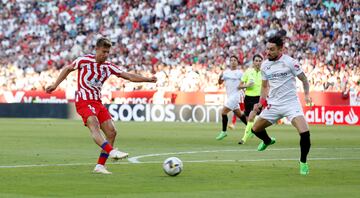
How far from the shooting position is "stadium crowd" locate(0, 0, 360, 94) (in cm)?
4466

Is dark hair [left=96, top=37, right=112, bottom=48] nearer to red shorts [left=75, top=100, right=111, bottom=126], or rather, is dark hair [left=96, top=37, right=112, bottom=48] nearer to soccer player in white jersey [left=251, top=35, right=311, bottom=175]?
red shorts [left=75, top=100, right=111, bottom=126]

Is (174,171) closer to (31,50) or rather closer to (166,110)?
(166,110)

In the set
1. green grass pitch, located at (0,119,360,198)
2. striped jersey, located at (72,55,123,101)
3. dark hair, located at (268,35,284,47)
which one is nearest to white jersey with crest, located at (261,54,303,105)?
dark hair, located at (268,35,284,47)

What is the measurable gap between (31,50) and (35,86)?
16.5ft

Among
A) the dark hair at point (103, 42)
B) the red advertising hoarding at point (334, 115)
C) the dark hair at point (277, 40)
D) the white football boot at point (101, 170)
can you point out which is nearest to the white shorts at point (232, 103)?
the red advertising hoarding at point (334, 115)

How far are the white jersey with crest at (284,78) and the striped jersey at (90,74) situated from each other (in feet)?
9.09

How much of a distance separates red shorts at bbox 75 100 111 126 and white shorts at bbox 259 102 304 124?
2.89 metres

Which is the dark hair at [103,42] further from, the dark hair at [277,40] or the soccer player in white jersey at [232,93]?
the soccer player in white jersey at [232,93]

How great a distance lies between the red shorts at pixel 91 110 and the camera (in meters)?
16.2

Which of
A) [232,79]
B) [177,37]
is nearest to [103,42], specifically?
[232,79]

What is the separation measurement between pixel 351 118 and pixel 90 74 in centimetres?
2601

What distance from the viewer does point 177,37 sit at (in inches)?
2082

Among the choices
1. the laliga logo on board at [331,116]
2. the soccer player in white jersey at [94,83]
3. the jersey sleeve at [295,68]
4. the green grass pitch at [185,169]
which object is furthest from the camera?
the laliga logo on board at [331,116]

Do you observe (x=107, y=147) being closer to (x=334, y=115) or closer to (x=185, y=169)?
(x=185, y=169)
